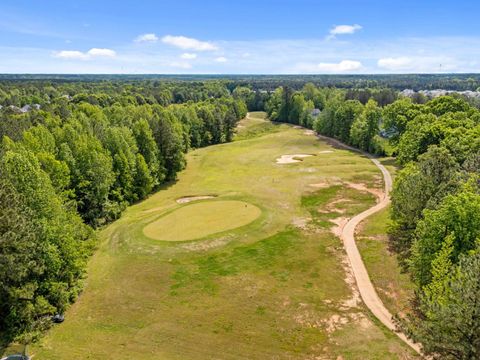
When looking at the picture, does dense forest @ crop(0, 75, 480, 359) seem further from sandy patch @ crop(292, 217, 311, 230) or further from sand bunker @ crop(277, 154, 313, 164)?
sand bunker @ crop(277, 154, 313, 164)

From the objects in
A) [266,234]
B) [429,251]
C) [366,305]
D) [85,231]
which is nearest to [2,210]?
[85,231]

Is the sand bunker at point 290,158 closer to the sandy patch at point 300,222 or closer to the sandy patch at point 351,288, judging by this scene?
the sandy patch at point 300,222

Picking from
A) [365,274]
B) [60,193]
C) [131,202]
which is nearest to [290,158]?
[131,202]

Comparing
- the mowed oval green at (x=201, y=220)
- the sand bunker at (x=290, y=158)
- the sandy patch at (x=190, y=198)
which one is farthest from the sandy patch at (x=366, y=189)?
the sandy patch at (x=190, y=198)

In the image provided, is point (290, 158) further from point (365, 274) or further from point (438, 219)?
point (438, 219)

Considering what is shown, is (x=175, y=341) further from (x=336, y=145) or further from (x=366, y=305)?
(x=336, y=145)

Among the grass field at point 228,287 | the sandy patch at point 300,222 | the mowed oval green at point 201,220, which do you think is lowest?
the grass field at point 228,287
